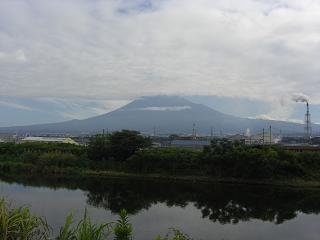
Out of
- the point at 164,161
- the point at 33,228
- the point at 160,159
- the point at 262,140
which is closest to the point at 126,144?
the point at 160,159

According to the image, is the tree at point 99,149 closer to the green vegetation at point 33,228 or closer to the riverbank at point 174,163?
the riverbank at point 174,163

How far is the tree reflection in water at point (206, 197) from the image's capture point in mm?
19094

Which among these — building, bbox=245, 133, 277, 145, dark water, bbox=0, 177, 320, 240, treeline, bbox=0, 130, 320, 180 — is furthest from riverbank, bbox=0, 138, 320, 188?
building, bbox=245, 133, 277, 145

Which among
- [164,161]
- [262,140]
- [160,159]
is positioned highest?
[262,140]

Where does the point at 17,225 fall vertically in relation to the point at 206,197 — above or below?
above

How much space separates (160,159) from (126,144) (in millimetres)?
3749

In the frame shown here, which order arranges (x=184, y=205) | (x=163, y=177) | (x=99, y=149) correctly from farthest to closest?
(x=99, y=149) < (x=163, y=177) < (x=184, y=205)

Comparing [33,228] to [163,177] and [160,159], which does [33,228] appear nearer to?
[163,177]

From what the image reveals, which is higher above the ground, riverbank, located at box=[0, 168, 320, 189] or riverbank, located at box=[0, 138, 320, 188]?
riverbank, located at box=[0, 138, 320, 188]

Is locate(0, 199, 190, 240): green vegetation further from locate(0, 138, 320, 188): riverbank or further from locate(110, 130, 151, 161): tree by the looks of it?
locate(110, 130, 151, 161): tree

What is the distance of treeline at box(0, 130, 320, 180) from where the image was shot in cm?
2786

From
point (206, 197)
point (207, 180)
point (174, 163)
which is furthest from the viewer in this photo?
point (174, 163)

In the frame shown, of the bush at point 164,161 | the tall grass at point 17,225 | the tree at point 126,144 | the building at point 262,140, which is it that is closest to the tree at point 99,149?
the tree at point 126,144

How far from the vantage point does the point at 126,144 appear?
33.7 metres
